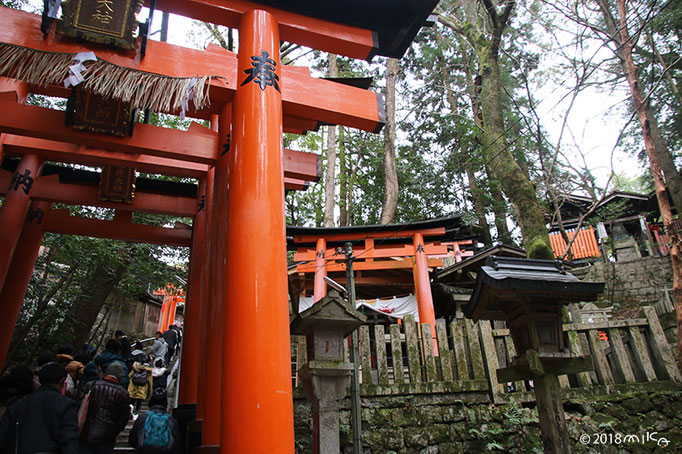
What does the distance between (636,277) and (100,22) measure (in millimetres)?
24712

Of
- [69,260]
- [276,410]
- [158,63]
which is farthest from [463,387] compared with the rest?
[69,260]

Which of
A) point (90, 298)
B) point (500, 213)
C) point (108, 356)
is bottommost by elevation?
point (108, 356)

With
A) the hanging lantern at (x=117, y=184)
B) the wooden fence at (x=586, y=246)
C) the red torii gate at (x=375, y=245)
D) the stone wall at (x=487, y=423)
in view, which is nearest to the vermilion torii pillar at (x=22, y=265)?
the hanging lantern at (x=117, y=184)

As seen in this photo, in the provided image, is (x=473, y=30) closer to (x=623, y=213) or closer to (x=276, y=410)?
(x=276, y=410)

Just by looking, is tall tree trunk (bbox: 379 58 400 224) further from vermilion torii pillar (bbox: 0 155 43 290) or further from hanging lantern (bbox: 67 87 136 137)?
hanging lantern (bbox: 67 87 136 137)

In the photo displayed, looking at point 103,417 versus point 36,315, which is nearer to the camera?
point 103,417

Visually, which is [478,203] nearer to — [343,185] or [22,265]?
[343,185]

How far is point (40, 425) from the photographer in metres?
3.48

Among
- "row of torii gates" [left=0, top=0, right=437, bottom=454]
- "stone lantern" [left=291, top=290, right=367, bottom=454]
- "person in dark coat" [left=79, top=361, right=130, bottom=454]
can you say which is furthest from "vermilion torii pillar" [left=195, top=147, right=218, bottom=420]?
"stone lantern" [left=291, top=290, right=367, bottom=454]

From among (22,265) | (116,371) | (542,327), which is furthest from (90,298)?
(542,327)

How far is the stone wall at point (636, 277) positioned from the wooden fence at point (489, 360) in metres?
15.2

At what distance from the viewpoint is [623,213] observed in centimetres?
2408

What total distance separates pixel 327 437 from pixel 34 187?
21.6 ft

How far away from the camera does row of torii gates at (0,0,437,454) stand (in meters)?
3.46
